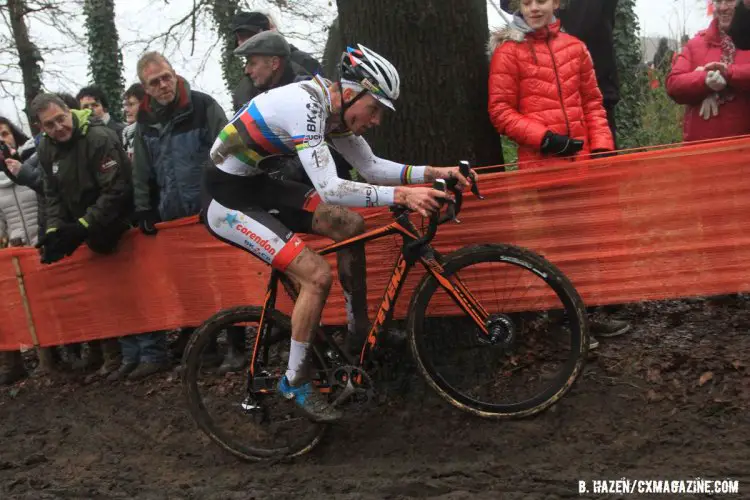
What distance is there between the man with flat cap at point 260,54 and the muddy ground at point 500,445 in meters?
2.44

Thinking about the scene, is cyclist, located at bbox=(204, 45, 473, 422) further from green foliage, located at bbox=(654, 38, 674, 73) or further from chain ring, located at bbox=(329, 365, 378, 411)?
green foliage, located at bbox=(654, 38, 674, 73)

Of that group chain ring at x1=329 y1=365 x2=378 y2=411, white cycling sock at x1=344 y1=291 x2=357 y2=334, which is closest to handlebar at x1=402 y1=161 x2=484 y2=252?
white cycling sock at x1=344 y1=291 x2=357 y2=334

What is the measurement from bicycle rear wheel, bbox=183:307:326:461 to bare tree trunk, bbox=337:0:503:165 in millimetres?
1458

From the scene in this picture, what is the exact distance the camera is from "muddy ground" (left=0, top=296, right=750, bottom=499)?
3.85 m

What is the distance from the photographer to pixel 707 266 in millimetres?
4684

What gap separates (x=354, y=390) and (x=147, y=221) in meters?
2.87

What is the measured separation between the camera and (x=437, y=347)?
4859 millimetres

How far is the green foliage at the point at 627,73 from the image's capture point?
1179cm

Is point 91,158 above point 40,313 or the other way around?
above

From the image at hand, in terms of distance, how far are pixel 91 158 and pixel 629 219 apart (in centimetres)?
433

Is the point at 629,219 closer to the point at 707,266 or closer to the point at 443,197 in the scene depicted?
the point at 707,266

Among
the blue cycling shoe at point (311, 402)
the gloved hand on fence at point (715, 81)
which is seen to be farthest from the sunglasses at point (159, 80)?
the gloved hand on fence at point (715, 81)

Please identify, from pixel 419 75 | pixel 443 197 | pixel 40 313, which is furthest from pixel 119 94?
pixel 443 197

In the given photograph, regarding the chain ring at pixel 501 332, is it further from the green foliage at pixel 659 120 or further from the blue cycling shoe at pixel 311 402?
the green foliage at pixel 659 120
